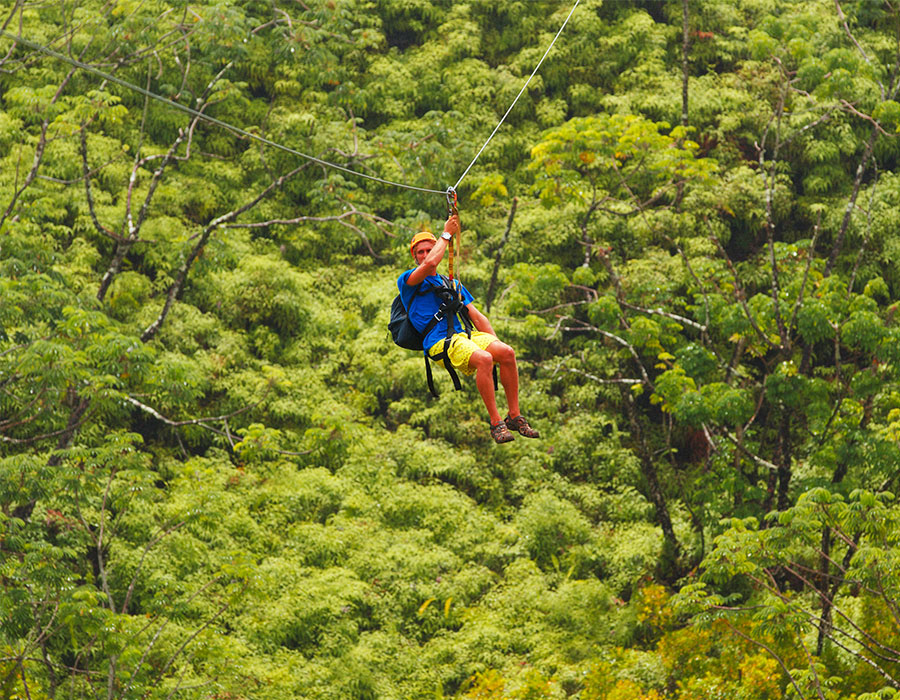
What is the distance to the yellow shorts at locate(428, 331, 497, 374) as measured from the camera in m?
4.95

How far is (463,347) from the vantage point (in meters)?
4.96

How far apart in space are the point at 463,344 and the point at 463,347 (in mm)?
19

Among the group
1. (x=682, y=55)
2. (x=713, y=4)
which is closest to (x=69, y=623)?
(x=682, y=55)

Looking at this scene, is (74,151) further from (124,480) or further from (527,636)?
(527,636)

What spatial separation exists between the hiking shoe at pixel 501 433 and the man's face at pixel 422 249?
992 millimetres

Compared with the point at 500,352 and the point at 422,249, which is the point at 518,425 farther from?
the point at 422,249

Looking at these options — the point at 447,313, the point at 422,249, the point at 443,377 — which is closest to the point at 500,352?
the point at 447,313

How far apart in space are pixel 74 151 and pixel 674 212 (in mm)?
7827

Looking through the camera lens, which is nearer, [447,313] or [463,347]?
[463,347]

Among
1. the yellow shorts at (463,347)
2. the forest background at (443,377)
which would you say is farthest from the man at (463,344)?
the forest background at (443,377)

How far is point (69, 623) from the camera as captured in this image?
26.6 feet

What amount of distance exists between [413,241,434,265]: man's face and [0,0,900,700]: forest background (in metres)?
4.28

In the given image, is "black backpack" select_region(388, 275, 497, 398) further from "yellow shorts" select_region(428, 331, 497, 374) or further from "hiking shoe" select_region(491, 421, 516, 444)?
"hiking shoe" select_region(491, 421, 516, 444)

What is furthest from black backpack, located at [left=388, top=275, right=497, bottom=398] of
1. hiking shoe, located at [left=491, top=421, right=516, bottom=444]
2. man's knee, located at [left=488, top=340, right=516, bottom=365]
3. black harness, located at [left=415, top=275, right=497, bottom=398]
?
hiking shoe, located at [left=491, top=421, right=516, bottom=444]
